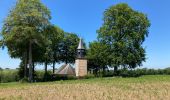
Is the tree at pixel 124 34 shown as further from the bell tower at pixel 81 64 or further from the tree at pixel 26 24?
the tree at pixel 26 24

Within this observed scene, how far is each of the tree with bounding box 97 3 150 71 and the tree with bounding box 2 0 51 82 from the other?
56.9 feet

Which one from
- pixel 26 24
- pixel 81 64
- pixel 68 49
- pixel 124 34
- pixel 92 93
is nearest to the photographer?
pixel 92 93

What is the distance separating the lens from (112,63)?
247 feet

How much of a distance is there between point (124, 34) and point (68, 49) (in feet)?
82.6

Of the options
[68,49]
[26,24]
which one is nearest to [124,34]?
[26,24]

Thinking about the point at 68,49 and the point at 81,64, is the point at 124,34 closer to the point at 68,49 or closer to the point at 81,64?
the point at 81,64

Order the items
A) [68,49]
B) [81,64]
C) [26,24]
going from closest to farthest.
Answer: [26,24], [81,64], [68,49]

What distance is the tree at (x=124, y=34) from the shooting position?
74312 mm

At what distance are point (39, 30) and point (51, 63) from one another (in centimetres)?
3682

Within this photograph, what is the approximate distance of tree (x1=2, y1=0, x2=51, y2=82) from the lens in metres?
60.6

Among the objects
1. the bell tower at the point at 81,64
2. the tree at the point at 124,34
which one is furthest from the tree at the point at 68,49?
the tree at the point at 124,34

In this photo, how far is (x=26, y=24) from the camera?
61.4 m

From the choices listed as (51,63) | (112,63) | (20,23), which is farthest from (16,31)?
(51,63)

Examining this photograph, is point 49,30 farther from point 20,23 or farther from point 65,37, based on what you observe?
point 65,37
